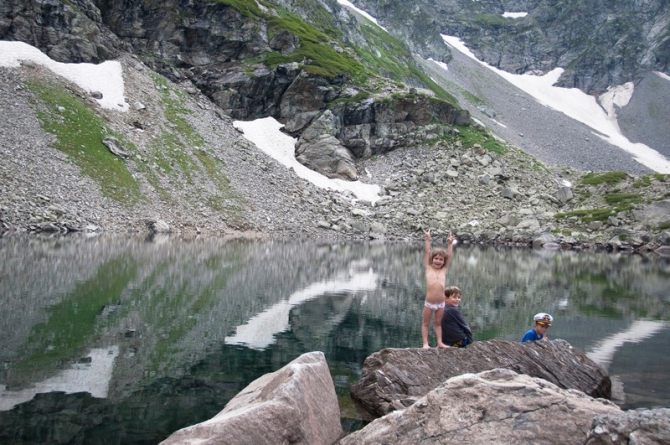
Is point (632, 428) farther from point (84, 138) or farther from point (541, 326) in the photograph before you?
point (84, 138)

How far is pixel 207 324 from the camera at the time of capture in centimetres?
1866

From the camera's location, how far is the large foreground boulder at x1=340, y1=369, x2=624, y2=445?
22.3ft

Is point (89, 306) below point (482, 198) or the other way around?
below

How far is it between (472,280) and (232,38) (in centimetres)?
8773

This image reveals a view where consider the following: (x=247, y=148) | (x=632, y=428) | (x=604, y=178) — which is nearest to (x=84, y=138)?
(x=247, y=148)

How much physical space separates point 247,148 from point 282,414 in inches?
3202

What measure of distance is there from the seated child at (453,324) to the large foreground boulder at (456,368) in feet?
1.67

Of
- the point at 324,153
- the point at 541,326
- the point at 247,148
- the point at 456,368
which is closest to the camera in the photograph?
the point at 456,368

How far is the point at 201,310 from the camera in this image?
2084cm

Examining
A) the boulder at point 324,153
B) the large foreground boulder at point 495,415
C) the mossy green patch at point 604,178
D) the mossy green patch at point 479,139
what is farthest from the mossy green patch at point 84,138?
the mossy green patch at point 604,178

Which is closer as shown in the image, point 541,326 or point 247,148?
point 541,326

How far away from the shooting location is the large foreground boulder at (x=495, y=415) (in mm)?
6785

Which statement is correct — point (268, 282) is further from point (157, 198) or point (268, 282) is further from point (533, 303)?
point (157, 198)

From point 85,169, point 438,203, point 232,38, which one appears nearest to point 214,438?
point 85,169
